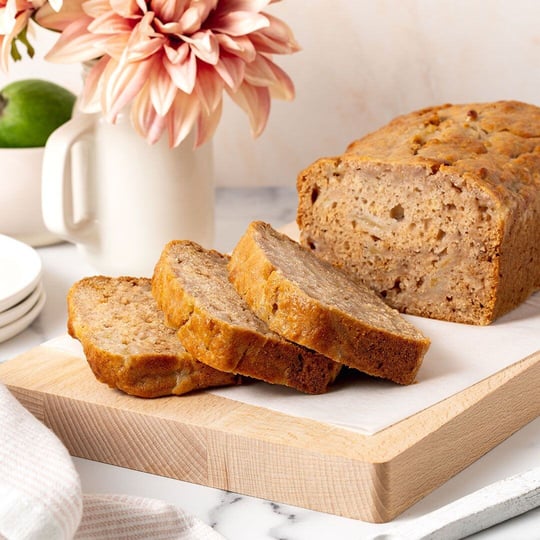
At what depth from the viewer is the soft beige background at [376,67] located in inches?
138

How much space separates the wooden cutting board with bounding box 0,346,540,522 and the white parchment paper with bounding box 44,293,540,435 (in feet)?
0.08

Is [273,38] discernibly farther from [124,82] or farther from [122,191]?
[122,191]

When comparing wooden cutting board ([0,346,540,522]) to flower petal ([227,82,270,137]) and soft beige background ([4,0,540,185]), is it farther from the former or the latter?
soft beige background ([4,0,540,185])

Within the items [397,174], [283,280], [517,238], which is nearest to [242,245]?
[283,280]

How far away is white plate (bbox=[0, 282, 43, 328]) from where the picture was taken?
8.63 feet

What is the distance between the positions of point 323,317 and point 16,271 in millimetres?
1086

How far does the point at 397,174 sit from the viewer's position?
2605mm

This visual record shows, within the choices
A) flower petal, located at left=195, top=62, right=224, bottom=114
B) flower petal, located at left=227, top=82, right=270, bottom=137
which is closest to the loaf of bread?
flower petal, located at left=227, top=82, right=270, bottom=137

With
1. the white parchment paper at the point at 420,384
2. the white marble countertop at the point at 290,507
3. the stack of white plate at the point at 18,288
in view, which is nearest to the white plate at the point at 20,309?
the stack of white plate at the point at 18,288

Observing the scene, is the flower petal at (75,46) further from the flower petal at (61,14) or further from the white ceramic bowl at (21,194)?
the white ceramic bowl at (21,194)

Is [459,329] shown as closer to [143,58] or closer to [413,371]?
[413,371]

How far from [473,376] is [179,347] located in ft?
2.00

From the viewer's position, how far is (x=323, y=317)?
213 cm

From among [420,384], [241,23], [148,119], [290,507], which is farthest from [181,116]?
[290,507]
